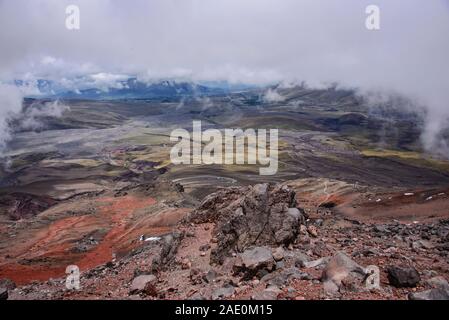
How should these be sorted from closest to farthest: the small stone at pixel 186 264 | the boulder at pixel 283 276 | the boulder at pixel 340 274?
the boulder at pixel 340 274
the boulder at pixel 283 276
the small stone at pixel 186 264

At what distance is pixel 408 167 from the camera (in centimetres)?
12138

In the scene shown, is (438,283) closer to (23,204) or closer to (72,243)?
(72,243)

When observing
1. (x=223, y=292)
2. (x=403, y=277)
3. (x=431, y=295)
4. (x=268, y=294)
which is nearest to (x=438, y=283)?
(x=403, y=277)

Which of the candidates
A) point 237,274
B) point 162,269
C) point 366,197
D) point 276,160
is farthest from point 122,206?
point 276,160

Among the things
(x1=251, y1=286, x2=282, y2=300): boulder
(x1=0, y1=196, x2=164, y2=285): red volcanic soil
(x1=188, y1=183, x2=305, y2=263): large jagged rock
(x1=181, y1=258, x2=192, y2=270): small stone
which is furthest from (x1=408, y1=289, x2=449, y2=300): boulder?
(x1=0, y1=196, x2=164, y2=285): red volcanic soil

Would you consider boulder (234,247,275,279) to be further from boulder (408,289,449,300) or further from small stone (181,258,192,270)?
boulder (408,289,449,300)

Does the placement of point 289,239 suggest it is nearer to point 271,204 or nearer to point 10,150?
point 271,204

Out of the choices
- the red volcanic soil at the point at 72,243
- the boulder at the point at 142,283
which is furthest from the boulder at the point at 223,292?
the red volcanic soil at the point at 72,243

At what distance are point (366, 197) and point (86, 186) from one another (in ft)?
218

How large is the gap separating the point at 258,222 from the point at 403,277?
19.2 ft

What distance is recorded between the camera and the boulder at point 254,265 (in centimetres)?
1380

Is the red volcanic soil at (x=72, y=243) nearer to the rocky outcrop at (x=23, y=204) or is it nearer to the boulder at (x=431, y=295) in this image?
the rocky outcrop at (x=23, y=204)

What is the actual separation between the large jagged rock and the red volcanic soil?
1510cm

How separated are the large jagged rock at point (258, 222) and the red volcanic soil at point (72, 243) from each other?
594 inches
